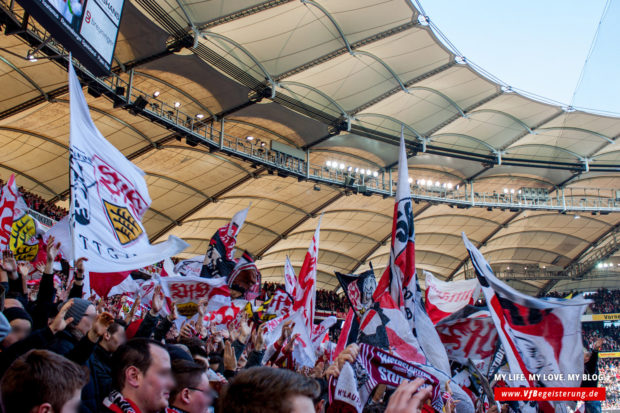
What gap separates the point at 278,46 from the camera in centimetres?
2212

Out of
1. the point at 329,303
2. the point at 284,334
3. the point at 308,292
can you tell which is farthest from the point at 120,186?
the point at 329,303

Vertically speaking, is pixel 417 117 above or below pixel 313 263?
above

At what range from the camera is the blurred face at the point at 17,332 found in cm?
381

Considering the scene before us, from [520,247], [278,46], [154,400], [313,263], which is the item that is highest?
[278,46]

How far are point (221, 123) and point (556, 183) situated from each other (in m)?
25.3

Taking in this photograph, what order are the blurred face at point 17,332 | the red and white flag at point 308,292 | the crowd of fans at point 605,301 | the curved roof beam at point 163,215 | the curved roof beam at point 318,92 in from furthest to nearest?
the crowd of fans at point 605,301
the curved roof beam at point 163,215
the curved roof beam at point 318,92
the red and white flag at point 308,292
the blurred face at point 17,332

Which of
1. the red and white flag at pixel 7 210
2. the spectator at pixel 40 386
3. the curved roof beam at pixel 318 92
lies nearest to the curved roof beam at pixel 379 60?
the curved roof beam at pixel 318 92

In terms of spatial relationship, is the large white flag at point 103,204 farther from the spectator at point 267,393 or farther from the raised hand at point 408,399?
the raised hand at point 408,399

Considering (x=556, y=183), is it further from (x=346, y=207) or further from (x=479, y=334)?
(x=479, y=334)

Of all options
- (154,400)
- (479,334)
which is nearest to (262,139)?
(479,334)

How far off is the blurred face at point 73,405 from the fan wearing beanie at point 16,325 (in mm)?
1746

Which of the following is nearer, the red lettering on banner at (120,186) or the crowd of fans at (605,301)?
the red lettering on banner at (120,186)

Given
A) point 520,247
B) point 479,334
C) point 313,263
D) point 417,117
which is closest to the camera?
point 479,334

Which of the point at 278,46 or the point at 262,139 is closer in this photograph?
the point at 278,46
